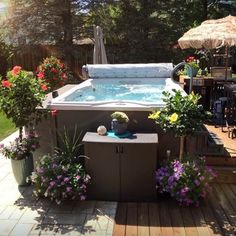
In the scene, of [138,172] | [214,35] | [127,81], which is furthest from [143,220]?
[127,81]

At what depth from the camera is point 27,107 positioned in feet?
12.1

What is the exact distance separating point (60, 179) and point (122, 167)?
2.17 feet

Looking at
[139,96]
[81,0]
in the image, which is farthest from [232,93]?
[81,0]

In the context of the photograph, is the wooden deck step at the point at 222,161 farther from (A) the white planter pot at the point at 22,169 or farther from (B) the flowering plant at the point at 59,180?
(A) the white planter pot at the point at 22,169

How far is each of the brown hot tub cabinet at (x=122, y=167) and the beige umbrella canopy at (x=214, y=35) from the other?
291cm

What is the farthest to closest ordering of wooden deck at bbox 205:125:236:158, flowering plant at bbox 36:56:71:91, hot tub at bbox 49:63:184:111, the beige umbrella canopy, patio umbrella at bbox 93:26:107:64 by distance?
patio umbrella at bbox 93:26:107:64
flowering plant at bbox 36:56:71:91
hot tub at bbox 49:63:184:111
the beige umbrella canopy
wooden deck at bbox 205:125:236:158

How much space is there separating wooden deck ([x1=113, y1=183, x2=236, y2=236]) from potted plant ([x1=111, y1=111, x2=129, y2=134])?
2.63 feet

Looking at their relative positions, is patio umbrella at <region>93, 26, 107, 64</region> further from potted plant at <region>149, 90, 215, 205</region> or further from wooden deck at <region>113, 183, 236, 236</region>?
wooden deck at <region>113, 183, 236, 236</region>

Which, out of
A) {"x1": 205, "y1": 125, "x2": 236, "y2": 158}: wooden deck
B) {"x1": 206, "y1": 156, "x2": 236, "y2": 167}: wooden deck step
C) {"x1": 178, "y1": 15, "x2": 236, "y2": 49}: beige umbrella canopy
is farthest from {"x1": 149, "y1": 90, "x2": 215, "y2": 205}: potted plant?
{"x1": 178, "y1": 15, "x2": 236, "y2": 49}: beige umbrella canopy

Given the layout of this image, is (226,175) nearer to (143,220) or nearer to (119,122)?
(143,220)

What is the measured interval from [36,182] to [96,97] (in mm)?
2835

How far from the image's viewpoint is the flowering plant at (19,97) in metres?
3.66

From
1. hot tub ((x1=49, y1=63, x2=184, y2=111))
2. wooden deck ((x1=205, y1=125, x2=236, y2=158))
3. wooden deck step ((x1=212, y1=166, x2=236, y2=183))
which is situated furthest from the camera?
hot tub ((x1=49, y1=63, x2=184, y2=111))

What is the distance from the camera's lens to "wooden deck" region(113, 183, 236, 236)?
303cm
